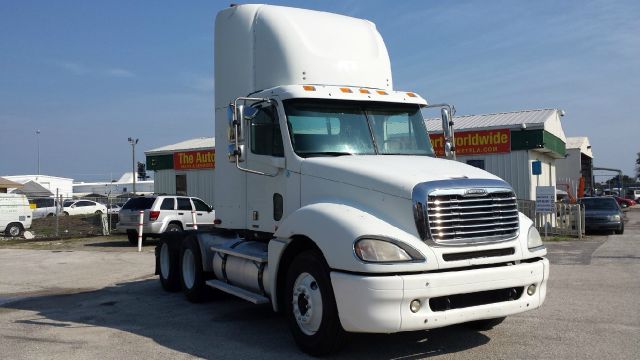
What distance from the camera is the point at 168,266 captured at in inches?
407

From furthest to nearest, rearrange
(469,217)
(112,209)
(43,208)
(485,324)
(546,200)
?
(43,208), (112,209), (546,200), (485,324), (469,217)

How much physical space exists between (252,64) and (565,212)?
57.3ft

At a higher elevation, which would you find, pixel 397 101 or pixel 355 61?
pixel 355 61

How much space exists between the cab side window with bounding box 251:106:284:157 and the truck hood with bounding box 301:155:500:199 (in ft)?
1.86

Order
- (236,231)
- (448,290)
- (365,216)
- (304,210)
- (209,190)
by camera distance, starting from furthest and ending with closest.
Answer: (209,190) < (236,231) < (304,210) < (365,216) < (448,290)

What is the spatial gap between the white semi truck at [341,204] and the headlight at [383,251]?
13mm

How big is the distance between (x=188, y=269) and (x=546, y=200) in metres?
15.2

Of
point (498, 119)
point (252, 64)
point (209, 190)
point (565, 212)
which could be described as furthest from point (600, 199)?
point (252, 64)

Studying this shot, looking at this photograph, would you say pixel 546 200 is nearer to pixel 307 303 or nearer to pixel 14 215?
pixel 307 303

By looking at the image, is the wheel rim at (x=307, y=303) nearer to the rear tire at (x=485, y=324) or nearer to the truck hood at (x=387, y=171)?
the truck hood at (x=387, y=171)

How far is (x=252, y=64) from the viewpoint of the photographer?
8.18 meters

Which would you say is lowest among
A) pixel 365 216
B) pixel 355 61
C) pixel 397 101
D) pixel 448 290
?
pixel 448 290

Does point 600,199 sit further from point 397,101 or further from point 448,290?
point 448,290

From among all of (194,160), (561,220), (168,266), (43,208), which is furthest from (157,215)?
(43,208)
